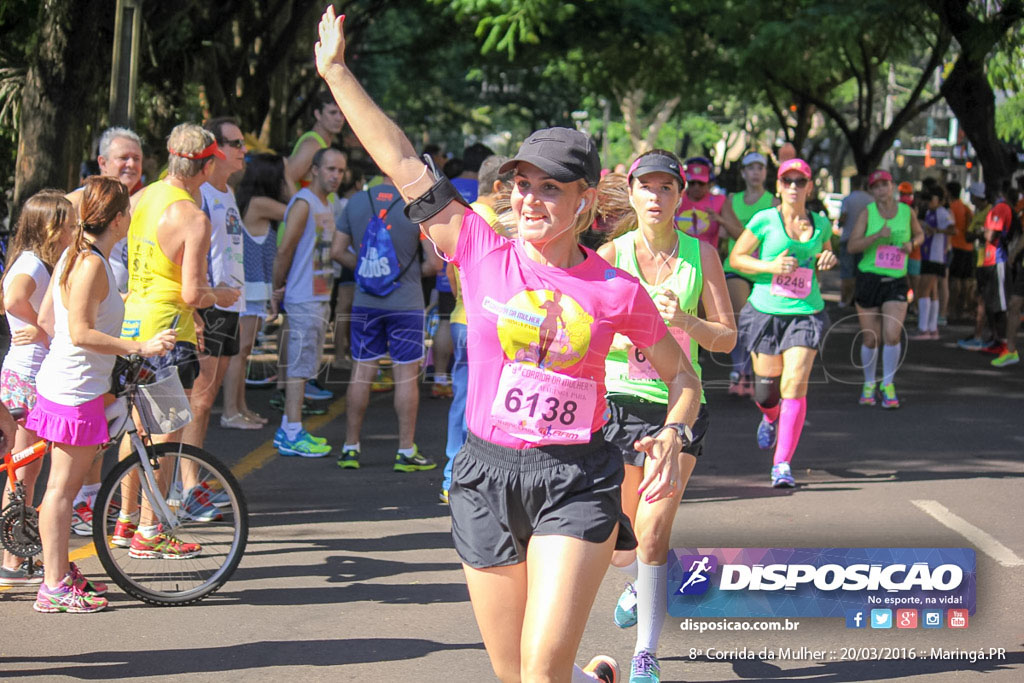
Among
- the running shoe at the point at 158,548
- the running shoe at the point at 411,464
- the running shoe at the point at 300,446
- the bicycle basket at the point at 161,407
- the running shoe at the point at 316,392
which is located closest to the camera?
the bicycle basket at the point at 161,407

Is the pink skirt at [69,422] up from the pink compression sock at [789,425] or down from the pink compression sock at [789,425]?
up

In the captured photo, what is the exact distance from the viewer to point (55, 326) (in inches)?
215

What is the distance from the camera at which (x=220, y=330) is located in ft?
24.0

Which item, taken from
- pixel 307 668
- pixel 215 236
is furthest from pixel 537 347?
pixel 215 236

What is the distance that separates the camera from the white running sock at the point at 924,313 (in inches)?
674

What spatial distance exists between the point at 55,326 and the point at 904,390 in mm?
9044

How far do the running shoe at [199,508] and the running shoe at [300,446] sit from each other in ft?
9.75

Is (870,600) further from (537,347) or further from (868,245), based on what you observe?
(868,245)

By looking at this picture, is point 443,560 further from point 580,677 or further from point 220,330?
point 580,677

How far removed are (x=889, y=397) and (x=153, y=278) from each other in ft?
23.4

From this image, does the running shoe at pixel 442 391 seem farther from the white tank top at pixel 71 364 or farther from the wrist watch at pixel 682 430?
the wrist watch at pixel 682 430

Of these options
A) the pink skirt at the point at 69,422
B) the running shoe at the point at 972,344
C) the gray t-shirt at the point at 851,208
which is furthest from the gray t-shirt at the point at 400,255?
the running shoe at the point at 972,344

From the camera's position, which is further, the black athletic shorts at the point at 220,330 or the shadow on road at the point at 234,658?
the black athletic shorts at the point at 220,330

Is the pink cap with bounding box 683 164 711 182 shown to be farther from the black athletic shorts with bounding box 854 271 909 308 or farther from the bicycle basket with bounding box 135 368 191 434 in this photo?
the bicycle basket with bounding box 135 368 191 434
